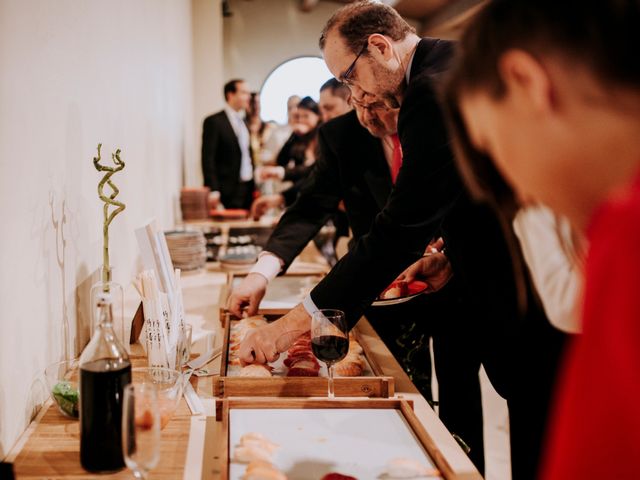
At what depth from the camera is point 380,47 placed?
1696 millimetres

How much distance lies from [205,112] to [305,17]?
135 inches

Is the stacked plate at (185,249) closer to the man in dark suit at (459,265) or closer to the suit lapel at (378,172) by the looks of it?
the suit lapel at (378,172)

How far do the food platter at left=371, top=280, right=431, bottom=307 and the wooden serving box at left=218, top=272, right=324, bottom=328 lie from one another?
353 mm

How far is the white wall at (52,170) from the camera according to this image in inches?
44.4

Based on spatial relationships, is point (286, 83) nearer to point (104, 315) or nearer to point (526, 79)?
point (104, 315)

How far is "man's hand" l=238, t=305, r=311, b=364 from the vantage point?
4.75ft

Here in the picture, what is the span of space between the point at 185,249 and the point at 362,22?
58.4 inches

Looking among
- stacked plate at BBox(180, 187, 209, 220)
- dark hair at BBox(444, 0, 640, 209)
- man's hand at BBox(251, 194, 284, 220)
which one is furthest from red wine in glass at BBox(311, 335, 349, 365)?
stacked plate at BBox(180, 187, 209, 220)

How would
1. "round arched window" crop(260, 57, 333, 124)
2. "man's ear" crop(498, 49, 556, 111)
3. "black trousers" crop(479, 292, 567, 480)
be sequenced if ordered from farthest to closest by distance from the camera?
"round arched window" crop(260, 57, 333, 124)
"black trousers" crop(479, 292, 567, 480)
"man's ear" crop(498, 49, 556, 111)

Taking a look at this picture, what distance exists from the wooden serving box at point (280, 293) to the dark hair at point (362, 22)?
33.1 inches

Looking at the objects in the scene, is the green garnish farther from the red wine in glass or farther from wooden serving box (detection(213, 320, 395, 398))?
the red wine in glass

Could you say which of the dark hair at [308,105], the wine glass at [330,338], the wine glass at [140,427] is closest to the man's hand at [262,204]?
the dark hair at [308,105]

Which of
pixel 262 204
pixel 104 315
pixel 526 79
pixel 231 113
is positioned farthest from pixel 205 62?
pixel 526 79

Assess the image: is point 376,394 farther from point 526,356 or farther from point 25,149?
point 25,149
